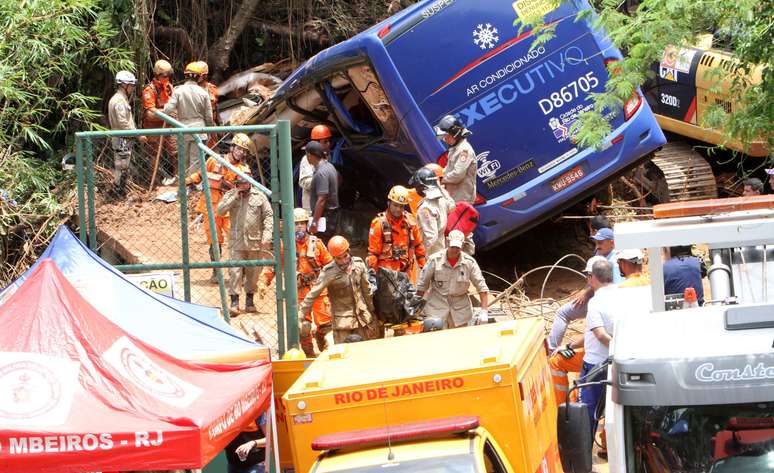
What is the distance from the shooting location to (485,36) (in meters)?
13.2

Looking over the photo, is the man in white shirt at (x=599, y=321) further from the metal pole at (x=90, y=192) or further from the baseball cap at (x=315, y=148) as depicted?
the baseball cap at (x=315, y=148)

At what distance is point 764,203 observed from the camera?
8016 millimetres

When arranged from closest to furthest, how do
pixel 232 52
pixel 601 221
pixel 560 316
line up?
pixel 560 316 → pixel 601 221 → pixel 232 52

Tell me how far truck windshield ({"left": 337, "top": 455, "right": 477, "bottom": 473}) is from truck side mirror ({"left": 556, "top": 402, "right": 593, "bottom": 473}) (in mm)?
488

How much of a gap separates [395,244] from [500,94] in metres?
2.15

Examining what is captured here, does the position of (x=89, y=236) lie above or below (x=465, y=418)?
above

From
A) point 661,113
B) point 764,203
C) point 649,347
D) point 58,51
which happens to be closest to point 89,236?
point 764,203

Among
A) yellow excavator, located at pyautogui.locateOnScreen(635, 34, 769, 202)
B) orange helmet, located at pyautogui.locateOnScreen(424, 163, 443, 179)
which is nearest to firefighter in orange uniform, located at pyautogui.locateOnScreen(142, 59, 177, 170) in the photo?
orange helmet, located at pyautogui.locateOnScreen(424, 163, 443, 179)

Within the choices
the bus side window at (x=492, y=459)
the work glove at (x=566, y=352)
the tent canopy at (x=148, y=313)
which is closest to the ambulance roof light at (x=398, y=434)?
the bus side window at (x=492, y=459)

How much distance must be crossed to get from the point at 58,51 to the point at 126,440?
1208cm

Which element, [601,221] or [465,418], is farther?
[601,221]

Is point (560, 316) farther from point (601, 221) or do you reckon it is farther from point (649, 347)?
point (649, 347)

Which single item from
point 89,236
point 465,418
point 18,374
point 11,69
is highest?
point 11,69

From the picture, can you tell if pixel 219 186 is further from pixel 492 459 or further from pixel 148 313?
pixel 492 459
